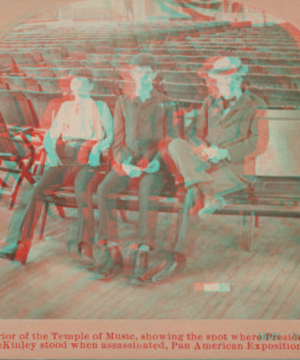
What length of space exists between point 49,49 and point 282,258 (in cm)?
229

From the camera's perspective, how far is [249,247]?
2.10 metres

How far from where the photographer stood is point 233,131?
7.00 feet

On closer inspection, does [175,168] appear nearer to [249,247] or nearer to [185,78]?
[185,78]

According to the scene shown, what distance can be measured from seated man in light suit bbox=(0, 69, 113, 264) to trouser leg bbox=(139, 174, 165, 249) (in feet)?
1.30

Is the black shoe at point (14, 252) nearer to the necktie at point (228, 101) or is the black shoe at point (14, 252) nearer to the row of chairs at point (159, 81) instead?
the row of chairs at point (159, 81)

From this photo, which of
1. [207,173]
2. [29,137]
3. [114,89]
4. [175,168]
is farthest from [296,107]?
[29,137]

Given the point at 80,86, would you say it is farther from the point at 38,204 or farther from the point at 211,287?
the point at 211,287

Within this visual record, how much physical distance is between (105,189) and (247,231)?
1.10 metres

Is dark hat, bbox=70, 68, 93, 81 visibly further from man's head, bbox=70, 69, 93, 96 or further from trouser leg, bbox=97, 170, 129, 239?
trouser leg, bbox=97, 170, 129, 239

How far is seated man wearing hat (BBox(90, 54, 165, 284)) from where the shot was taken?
83.0 inches

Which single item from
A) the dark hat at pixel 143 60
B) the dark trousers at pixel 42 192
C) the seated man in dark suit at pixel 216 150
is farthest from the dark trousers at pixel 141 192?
the dark hat at pixel 143 60

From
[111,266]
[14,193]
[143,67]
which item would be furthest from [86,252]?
[143,67]

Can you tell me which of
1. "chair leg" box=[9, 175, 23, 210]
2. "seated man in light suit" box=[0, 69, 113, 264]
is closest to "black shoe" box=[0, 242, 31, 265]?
"seated man in light suit" box=[0, 69, 113, 264]

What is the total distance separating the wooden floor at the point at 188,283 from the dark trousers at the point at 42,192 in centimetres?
11
